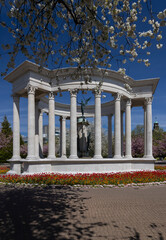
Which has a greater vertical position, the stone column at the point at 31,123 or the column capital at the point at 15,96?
the column capital at the point at 15,96

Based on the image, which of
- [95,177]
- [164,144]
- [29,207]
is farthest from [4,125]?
[29,207]

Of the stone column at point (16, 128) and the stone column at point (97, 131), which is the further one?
the stone column at point (16, 128)

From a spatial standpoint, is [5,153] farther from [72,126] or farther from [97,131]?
[97,131]

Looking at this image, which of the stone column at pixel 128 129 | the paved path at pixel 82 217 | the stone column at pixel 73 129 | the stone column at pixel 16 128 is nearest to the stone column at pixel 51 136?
the stone column at pixel 73 129

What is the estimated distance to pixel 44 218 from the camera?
32.8 feet

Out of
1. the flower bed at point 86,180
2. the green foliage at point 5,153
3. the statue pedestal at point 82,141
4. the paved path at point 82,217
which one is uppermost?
the statue pedestal at point 82,141

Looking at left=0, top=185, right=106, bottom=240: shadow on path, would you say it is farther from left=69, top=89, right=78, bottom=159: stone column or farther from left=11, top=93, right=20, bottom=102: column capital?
left=11, top=93, right=20, bottom=102: column capital

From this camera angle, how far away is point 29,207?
11.9 meters

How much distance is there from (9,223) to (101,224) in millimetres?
4077

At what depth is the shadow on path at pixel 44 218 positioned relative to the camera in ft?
26.9

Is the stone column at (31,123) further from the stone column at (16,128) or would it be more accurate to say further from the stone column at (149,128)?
the stone column at (149,128)

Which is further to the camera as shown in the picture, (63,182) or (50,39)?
(63,182)

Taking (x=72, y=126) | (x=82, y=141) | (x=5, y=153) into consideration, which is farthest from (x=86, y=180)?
(x=5, y=153)

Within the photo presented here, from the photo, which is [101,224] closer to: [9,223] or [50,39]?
[9,223]
